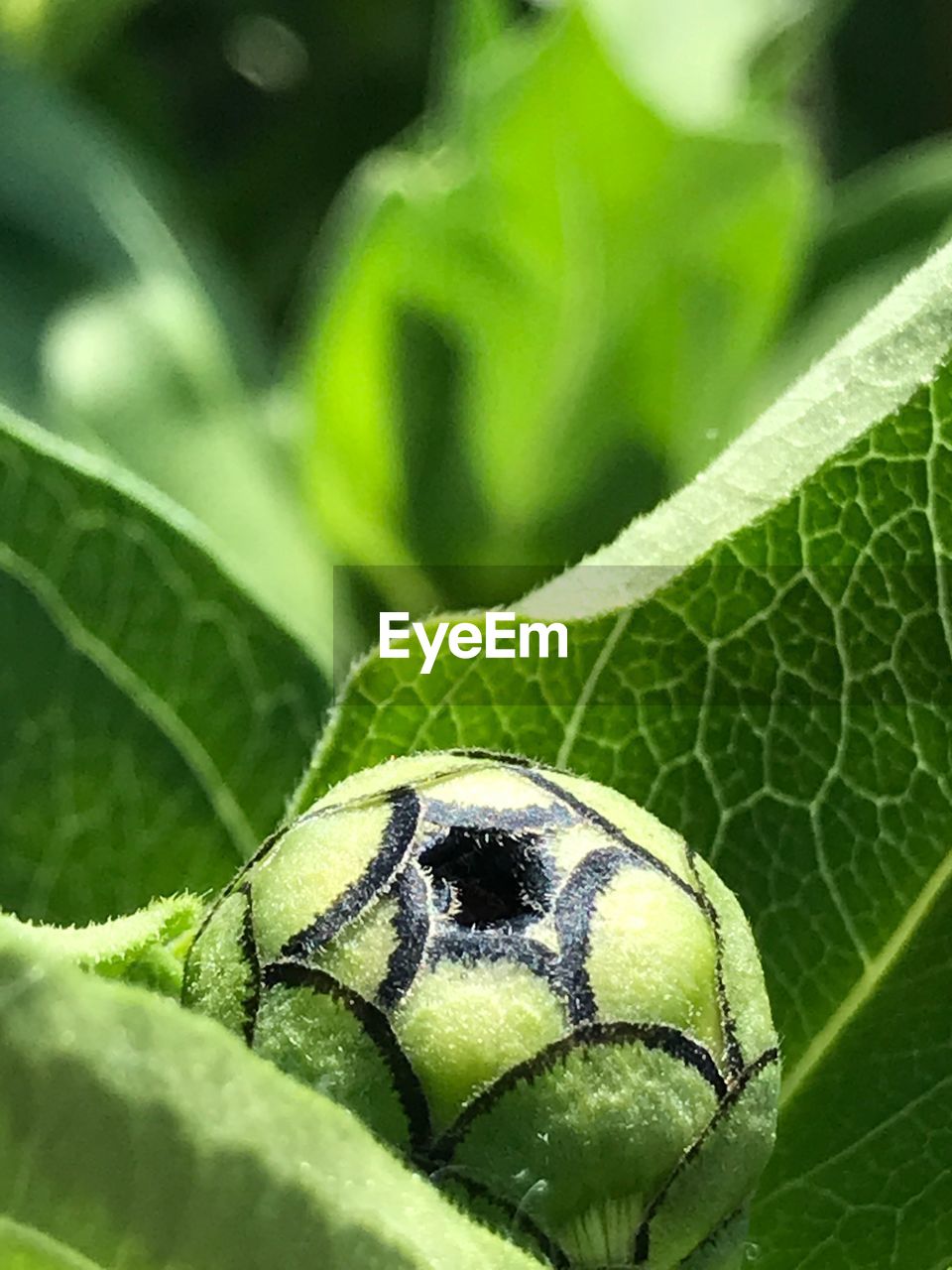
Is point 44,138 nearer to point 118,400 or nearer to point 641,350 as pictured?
point 118,400

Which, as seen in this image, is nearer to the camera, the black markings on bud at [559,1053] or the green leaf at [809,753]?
the black markings on bud at [559,1053]

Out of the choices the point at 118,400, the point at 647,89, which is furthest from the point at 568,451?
the point at 118,400

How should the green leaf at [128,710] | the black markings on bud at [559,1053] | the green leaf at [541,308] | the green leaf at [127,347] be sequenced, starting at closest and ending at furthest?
the black markings on bud at [559,1053] < the green leaf at [128,710] < the green leaf at [541,308] < the green leaf at [127,347]

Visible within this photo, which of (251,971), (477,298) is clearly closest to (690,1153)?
(251,971)

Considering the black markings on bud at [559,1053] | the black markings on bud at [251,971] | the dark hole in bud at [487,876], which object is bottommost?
the black markings on bud at [559,1053]

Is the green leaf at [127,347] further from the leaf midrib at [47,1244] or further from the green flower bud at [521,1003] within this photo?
the leaf midrib at [47,1244]

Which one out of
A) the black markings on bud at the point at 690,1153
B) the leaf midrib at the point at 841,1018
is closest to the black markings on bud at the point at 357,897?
the black markings on bud at the point at 690,1153
